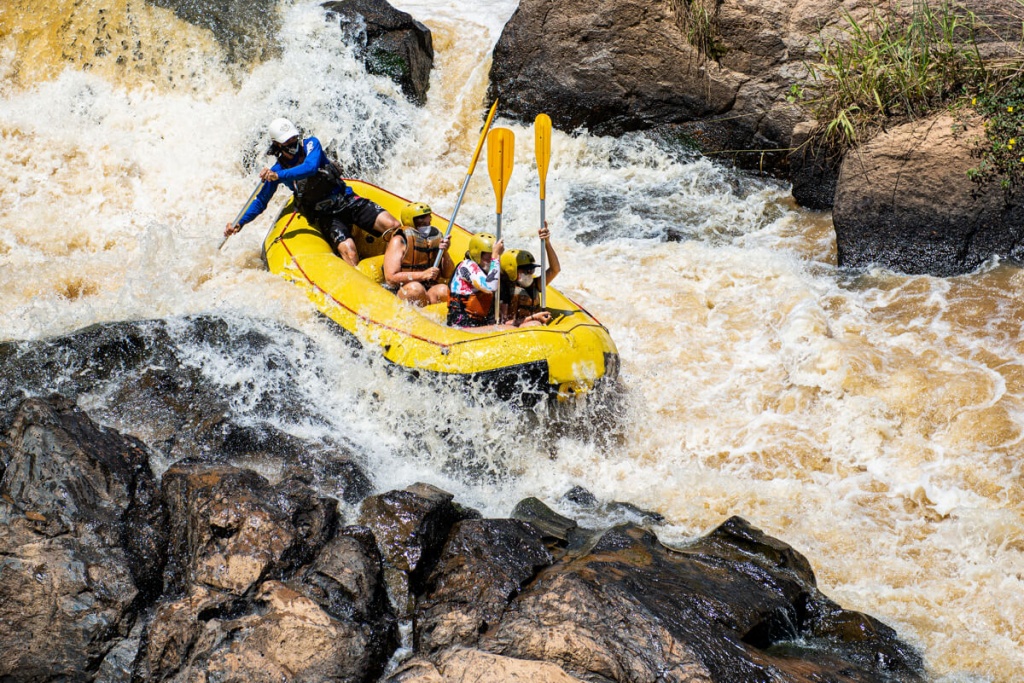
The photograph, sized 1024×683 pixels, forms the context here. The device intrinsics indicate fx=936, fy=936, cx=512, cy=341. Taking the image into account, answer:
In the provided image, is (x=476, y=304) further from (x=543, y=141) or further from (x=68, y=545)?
(x=68, y=545)

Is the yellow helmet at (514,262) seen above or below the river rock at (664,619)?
above

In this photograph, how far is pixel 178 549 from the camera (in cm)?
354


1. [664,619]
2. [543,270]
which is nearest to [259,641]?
[664,619]

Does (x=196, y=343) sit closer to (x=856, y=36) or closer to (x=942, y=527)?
(x=942, y=527)

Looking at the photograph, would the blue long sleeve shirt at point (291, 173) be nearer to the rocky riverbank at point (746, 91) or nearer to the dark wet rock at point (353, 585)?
the rocky riverbank at point (746, 91)

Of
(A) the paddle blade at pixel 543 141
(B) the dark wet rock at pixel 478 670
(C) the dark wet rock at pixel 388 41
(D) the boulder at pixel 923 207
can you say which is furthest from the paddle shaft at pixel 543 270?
(C) the dark wet rock at pixel 388 41

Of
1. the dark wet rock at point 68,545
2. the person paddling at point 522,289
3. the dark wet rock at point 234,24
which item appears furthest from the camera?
the dark wet rock at point 234,24

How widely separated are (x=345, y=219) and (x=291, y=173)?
18.1 inches

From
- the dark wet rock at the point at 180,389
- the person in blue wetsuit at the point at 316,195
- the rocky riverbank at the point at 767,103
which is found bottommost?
the dark wet rock at the point at 180,389

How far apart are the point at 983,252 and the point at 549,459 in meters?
3.42

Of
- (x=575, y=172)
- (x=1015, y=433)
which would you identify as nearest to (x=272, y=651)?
(x=1015, y=433)

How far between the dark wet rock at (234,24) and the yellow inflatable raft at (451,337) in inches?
137

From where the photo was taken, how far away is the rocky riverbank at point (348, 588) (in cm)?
311

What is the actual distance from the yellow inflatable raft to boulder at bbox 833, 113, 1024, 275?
2.38 m
